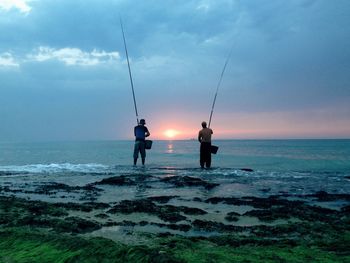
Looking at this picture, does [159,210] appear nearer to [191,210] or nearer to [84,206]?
[191,210]

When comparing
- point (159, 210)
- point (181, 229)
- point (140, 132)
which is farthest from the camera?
point (140, 132)

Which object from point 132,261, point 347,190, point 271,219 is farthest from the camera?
point 347,190

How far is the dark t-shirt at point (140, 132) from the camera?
21.9 meters

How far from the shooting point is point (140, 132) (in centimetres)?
2194

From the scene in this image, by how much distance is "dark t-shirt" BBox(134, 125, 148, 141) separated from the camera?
21928mm

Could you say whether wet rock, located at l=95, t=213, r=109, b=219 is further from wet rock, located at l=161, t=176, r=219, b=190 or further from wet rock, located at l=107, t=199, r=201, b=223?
wet rock, located at l=161, t=176, r=219, b=190

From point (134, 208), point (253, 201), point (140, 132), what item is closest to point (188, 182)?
point (253, 201)

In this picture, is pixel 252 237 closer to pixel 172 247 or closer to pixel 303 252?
pixel 303 252

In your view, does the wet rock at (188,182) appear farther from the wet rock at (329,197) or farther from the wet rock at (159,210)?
the wet rock at (159,210)

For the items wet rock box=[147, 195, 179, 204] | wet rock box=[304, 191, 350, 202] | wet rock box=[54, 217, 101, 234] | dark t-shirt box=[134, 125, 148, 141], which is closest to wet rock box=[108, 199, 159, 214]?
wet rock box=[147, 195, 179, 204]

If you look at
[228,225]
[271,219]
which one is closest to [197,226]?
[228,225]

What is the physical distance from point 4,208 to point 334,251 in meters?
7.23

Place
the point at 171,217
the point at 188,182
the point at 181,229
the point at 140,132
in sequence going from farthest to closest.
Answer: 1. the point at 140,132
2. the point at 188,182
3. the point at 171,217
4. the point at 181,229

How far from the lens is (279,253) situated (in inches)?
183
